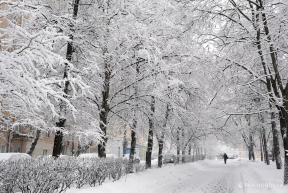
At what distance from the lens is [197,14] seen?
9.98m

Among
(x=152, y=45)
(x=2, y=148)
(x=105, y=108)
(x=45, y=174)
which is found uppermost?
(x=152, y=45)

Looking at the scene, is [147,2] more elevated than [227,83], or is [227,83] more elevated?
[147,2]

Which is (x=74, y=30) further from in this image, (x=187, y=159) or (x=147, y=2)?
(x=187, y=159)

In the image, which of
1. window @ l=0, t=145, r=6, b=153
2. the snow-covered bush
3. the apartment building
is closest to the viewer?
the snow-covered bush

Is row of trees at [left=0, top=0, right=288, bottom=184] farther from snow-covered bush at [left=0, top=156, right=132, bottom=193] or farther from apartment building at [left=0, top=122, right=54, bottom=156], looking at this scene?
apartment building at [left=0, top=122, right=54, bottom=156]

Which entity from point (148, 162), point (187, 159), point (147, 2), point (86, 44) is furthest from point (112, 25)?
point (187, 159)

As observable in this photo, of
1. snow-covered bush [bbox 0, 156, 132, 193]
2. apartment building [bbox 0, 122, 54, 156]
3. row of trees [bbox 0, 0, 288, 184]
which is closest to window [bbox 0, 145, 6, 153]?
apartment building [bbox 0, 122, 54, 156]

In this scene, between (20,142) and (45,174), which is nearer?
(45,174)

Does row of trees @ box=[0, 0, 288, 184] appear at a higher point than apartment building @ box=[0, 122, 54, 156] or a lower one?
higher

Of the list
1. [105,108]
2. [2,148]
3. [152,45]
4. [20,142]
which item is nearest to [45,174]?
[105,108]

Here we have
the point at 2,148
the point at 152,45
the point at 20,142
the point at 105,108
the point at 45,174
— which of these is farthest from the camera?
the point at 20,142

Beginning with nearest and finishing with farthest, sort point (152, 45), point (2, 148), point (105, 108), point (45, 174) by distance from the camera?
1. point (45, 174)
2. point (152, 45)
3. point (105, 108)
4. point (2, 148)

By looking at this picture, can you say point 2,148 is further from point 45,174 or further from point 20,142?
point 45,174

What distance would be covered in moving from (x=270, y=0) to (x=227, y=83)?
12.9ft
